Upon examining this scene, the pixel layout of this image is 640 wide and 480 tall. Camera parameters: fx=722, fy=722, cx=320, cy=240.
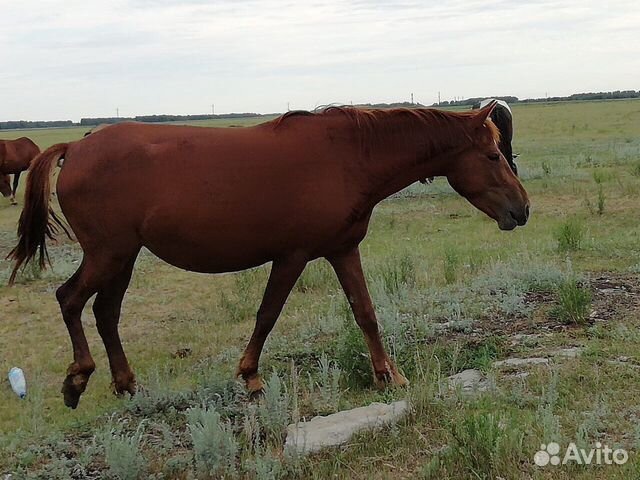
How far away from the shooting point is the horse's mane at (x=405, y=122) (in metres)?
4.70

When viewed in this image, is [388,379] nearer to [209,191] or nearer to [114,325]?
[209,191]

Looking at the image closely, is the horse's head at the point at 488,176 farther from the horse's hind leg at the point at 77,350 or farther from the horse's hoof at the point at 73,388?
the horse's hoof at the point at 73,388

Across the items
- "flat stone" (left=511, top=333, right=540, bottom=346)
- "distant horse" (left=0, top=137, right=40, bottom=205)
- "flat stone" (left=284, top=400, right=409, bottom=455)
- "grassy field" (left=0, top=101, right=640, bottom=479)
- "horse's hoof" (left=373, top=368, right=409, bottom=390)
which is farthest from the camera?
"distant horse" (left=0, top=137, right=40, bottom=205)

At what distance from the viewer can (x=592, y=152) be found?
2398 cm

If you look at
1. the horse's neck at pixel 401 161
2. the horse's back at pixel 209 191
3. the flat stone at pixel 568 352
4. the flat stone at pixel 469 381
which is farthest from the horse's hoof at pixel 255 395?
the flat stone at pixel 568 352

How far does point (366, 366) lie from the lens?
4.91m

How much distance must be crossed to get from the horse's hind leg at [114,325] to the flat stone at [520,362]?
2.52 m

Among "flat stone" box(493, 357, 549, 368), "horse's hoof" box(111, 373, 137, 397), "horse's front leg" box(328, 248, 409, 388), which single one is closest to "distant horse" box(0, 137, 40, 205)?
"horse's hoof" box(111, 373, 137, 397)

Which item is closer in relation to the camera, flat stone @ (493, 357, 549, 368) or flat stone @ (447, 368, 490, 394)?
flat stone @ (447, 368, 490, 394)

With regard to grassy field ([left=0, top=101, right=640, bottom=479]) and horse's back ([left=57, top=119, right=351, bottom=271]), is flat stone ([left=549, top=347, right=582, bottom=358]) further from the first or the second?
horse's back ([left=57, top=119, right=351, bottom=271])

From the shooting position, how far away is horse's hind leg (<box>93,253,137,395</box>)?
5.00m

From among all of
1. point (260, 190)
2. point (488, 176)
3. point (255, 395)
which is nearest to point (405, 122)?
point (488, 176)

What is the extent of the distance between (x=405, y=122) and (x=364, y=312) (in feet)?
4.20

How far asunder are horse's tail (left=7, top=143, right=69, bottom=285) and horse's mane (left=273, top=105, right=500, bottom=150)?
59.9 inches
